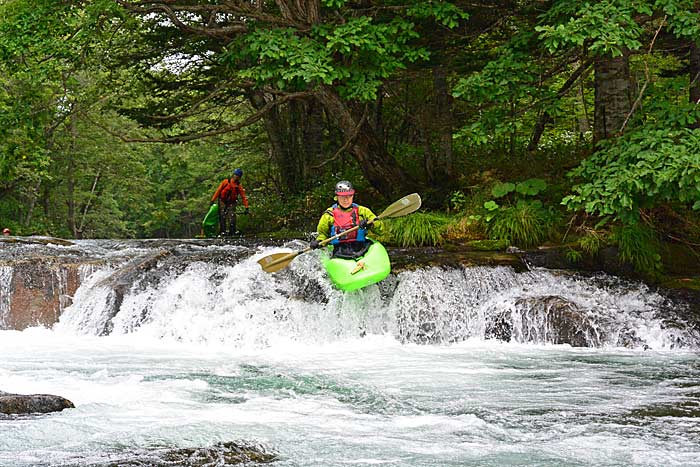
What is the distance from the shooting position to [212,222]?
55.9ft

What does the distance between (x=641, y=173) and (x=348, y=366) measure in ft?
12.3

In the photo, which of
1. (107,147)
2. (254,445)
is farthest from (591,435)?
(107,147)

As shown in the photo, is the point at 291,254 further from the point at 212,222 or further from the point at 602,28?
the point at 212,222

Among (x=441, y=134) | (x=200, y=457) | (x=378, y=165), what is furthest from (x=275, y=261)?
(x=441, y=134)

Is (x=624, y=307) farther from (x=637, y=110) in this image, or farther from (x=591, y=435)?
(x=591, y=435)

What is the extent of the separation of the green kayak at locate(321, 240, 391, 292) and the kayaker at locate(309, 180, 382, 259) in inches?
3.7

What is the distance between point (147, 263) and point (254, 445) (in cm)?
630

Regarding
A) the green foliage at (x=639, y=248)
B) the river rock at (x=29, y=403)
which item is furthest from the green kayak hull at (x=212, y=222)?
the river rock at (x=29, y=403)

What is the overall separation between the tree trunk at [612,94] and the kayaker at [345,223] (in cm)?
397

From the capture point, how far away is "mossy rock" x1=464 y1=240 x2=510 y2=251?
1176 centimetres

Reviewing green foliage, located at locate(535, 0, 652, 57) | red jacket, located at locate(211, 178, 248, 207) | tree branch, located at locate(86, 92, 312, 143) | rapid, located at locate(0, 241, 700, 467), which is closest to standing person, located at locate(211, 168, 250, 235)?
red jacket, located at locate(211, 178, 248, 207)

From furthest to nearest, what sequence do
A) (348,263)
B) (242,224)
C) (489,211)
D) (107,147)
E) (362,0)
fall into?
(107,147) < (242,224) < (362,0) < (489,211) < (348,263)

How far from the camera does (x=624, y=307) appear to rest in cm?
1018

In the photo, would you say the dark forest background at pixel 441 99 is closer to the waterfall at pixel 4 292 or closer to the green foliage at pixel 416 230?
the green foliage at pixel 416 230
